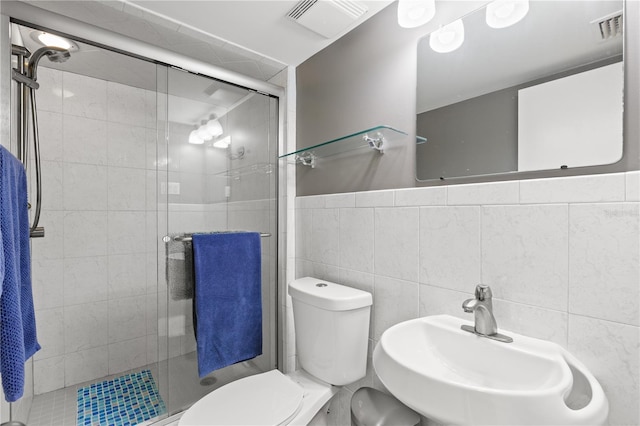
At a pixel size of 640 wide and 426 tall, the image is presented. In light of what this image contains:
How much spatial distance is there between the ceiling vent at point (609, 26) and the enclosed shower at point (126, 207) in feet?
4.86

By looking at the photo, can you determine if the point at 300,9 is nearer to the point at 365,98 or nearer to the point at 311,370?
the point at 365,98

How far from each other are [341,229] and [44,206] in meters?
1.89

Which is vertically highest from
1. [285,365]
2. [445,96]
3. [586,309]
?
[445,96]

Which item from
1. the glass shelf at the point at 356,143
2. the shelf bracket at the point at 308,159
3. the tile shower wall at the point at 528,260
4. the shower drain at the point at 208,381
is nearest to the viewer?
the tile shower wall at the point at 528,260

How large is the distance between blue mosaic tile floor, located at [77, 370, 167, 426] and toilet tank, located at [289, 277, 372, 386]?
0.87 meters

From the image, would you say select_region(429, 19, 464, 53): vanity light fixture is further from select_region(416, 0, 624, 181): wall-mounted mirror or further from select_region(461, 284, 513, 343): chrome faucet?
select_region(461, 284, 513, 343): chrome faucet

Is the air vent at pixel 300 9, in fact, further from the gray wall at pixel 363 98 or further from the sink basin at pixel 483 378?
the sink basin at pixel 483 378

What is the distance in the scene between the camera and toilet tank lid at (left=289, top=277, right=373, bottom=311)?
4.19 ft

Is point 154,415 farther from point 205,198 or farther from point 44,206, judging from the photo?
point 44,206

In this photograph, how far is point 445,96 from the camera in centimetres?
117

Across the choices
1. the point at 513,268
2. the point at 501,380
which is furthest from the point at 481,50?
the point at 501,380

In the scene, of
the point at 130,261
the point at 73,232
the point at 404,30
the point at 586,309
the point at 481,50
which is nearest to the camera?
the point at 586,309

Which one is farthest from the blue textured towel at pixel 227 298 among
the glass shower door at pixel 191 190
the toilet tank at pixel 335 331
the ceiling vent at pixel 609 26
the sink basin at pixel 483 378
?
the ceiling vent at pixel 609 26

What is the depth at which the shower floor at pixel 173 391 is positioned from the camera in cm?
152
